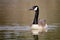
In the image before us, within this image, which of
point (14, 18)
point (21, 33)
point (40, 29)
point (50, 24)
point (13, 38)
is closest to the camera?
point (40, 29)

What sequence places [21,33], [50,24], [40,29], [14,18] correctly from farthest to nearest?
[14,18]
[50,24]
[21,33]
[40,29]

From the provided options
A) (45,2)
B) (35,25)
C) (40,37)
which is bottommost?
(40,37)

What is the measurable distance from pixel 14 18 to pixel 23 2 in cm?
29

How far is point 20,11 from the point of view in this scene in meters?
2.54

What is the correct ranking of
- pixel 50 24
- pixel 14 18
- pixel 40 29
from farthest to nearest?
pixel 14 18 → pixel 50 24 → pixel 40 29

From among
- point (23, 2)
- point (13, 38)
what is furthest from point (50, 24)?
point (13, 38)

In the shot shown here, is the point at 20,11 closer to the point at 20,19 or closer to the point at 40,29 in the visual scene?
the point at 20,19

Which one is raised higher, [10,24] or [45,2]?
[45,2]

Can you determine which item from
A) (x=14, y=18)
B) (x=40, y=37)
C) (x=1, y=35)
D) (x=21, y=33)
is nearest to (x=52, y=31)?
(x=40, y=37)

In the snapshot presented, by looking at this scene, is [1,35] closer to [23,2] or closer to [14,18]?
[14,18]

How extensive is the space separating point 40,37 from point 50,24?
1.90 feet

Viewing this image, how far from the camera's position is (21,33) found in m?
1.83

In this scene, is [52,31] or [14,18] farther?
[14,18]

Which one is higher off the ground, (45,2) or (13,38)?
(45,2)
